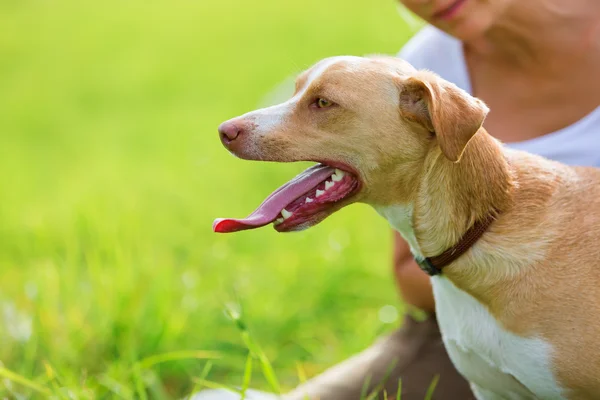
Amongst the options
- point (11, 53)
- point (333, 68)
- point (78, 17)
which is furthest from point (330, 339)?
point (78, 17)

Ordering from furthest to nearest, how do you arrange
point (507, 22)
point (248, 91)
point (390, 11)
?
point (390, 11)
point (248, 91)
point (507, 22)

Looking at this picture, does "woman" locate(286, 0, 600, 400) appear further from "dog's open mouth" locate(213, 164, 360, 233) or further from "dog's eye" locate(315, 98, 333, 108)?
"dog's open mouth" locate(213, 164, 360, 233)

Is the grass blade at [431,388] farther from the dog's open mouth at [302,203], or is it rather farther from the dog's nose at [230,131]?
the dog's nose at [230,131]

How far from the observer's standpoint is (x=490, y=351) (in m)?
2.55

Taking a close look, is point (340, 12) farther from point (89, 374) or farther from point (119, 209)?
point (89, 374)

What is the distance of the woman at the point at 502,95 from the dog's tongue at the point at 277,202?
2.84 ft

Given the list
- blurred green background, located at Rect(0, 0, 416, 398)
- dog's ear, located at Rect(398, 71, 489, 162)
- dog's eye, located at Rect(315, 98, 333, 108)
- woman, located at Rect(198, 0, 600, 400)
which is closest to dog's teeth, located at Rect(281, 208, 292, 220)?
dog's eye, located at Rect(315, 98, 333, 108)

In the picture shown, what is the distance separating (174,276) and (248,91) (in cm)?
435

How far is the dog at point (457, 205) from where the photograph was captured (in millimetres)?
2436

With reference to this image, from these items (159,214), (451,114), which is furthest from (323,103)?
(159,214)

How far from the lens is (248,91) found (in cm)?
882

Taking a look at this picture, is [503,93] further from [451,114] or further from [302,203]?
[302,203]

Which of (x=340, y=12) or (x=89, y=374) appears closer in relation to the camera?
(x=89, y=374)

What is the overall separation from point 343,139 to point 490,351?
0.76 meters
